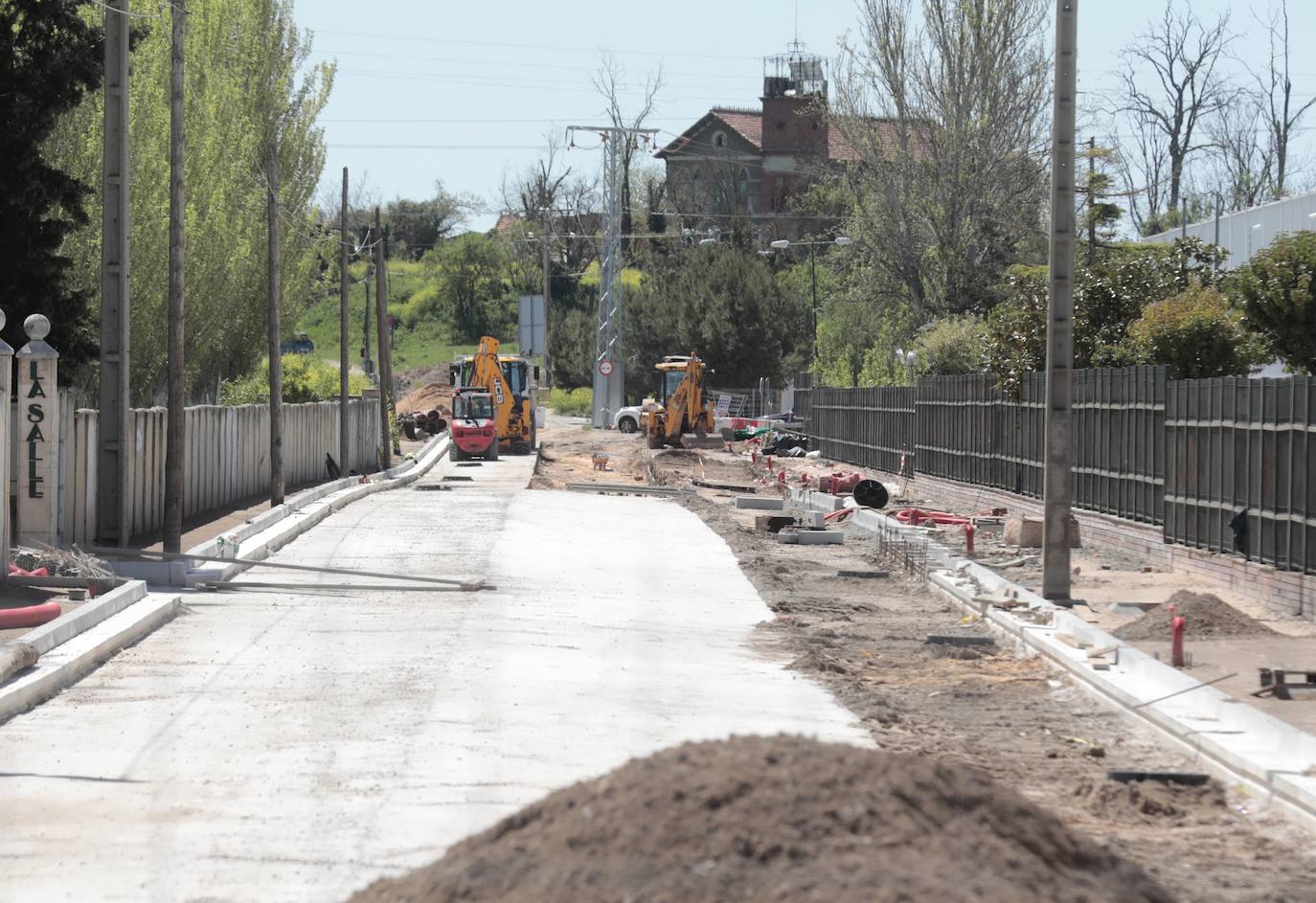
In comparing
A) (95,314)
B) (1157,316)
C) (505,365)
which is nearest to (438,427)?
(505,365)

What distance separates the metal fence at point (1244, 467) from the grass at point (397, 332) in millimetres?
91855

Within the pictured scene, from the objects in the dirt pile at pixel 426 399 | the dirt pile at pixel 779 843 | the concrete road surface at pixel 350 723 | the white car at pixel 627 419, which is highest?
the dirt pile at pixel 426 399

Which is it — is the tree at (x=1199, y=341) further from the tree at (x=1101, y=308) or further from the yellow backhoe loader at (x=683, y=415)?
the yellow backhoe loader at (x=683, y=415)

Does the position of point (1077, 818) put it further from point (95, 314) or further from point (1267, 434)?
point (95, 314)

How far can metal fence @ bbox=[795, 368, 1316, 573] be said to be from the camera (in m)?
17.9

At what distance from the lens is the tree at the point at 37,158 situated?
25.6 meters

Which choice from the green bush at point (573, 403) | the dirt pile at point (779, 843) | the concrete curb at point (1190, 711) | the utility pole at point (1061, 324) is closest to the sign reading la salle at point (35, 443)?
the concrete curb at point (1190, 711)

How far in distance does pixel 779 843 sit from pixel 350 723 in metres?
6.35

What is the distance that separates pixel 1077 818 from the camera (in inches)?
360

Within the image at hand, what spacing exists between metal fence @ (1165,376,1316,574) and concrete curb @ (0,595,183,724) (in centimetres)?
1180

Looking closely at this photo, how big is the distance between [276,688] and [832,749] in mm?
7354

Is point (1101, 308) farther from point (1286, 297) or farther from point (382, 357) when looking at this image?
point (382, 357)

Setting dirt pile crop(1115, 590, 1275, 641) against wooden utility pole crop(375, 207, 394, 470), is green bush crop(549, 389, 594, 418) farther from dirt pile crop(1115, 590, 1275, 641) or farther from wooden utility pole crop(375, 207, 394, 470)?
dirt pile crop(1115, 590, 1275, 641)

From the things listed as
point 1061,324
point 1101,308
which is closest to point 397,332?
point 1101,308
